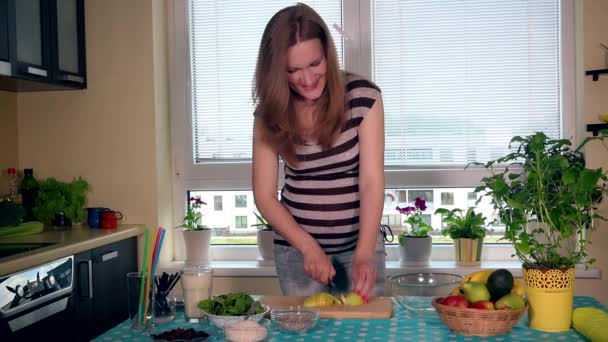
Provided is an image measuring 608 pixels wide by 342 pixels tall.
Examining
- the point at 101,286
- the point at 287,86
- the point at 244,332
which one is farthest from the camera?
the point at 101,286

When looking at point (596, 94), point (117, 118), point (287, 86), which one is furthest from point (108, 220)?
point (596, 94)

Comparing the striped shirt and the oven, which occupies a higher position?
the striped shirt

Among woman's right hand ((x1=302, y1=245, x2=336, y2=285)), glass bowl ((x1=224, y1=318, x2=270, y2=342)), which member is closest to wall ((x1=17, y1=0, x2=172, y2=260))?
woman's right hand ((x1=302, y1=245, x2=336, y2=285))

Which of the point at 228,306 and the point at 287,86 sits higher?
the point at 287,86

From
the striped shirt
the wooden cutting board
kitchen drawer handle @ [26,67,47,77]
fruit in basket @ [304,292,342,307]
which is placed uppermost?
kitchen drawer handle @ [26,67,47,77]

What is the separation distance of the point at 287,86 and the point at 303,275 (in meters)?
0.56

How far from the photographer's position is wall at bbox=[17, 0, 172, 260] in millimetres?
3273

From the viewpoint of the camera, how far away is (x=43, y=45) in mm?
2986

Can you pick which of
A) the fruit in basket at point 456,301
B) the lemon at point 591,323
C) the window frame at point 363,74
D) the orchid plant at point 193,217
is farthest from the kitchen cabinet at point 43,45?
the lemon at point 591,323

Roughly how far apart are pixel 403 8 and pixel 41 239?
1940 millimetres

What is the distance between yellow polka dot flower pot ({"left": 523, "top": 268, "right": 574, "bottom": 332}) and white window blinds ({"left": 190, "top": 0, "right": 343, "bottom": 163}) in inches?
82.3

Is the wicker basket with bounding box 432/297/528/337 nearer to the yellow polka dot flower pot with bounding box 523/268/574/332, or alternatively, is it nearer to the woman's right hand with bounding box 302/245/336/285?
the yellow polka dot flower pot with bounding box 523/268/574/332

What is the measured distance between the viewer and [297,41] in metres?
1.86

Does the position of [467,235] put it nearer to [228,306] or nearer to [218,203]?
[218,203]
